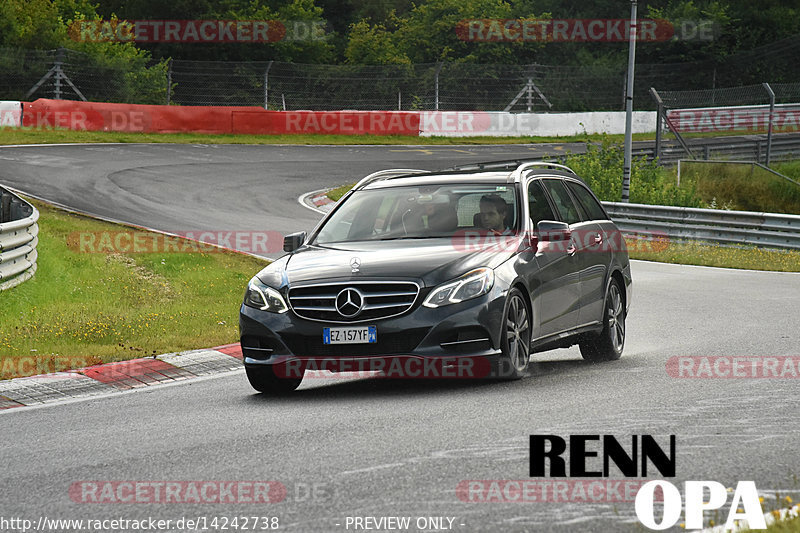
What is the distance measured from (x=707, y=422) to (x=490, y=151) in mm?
35881

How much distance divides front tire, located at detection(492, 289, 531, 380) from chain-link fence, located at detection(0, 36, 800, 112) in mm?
34909

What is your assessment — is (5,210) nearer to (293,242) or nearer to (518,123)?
(293,242)

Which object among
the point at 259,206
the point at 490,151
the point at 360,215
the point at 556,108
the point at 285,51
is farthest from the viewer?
the point at 285,51

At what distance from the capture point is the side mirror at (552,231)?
966 cm

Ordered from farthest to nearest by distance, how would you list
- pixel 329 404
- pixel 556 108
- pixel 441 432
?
1. pixel 556 108
2. pixel 329 404
3. pixel 441 432

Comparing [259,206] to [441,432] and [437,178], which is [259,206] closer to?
[437,178]

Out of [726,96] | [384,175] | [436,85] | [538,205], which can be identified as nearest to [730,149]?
[726,96]

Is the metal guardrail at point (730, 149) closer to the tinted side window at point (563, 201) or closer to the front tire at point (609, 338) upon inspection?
the front tire at point (609, 338)

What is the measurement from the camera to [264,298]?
8914 mm

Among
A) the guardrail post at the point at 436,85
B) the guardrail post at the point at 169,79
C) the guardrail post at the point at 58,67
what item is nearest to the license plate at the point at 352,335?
the guardrail post at the point at 58,67

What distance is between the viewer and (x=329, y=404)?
8570mm

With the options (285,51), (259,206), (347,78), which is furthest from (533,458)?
(285,51)

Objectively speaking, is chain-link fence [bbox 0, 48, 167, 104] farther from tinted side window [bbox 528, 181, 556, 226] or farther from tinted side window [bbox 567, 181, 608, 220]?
tinted side window [bbox 528, 181, 556, 226]

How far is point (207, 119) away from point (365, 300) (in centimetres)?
3555
